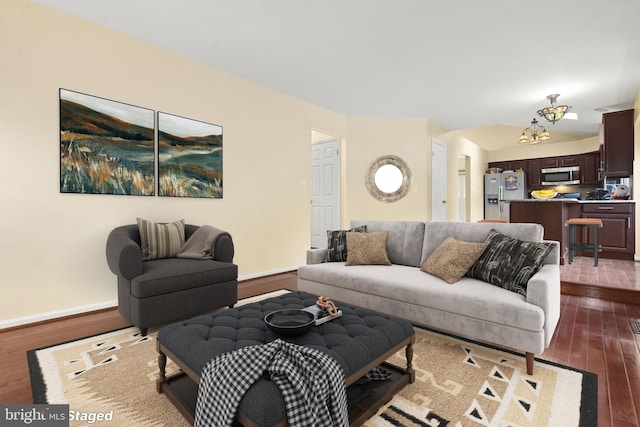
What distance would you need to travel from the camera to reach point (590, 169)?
7758mm

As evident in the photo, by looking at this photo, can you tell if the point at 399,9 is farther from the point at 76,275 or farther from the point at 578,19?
the point at 76,275

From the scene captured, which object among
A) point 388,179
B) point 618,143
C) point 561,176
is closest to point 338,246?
point 388,179

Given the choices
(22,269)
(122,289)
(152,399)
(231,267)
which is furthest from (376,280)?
(22,269)

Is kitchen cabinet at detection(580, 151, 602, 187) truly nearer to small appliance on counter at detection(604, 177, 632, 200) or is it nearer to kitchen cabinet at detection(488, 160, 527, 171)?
kitchen cabinet at detection(488, 160, 527, 171)

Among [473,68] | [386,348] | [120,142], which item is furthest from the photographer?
[473,68]

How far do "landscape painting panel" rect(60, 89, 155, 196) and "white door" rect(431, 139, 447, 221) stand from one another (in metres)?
5.03

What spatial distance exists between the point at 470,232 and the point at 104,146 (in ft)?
11.4

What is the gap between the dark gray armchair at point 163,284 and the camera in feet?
7.76

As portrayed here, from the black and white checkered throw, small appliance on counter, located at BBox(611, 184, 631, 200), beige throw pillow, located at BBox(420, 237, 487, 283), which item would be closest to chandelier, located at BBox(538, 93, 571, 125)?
small appliance on counter, located at BBox(611, 184, 631, 200)

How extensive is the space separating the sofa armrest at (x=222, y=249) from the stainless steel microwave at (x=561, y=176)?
28.7 feet

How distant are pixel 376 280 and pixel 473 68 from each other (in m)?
3.17

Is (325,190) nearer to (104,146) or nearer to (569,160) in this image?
(104,146)

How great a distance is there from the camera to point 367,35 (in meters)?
3.26

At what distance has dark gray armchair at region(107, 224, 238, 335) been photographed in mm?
2365
